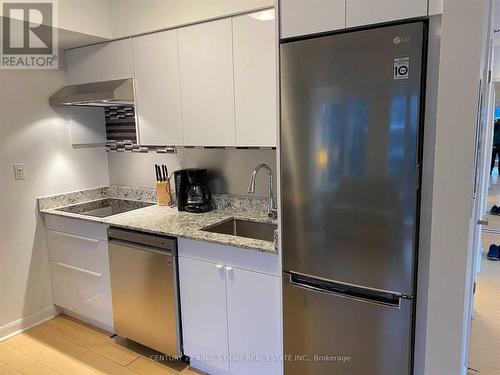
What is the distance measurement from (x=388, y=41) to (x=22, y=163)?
261 cm

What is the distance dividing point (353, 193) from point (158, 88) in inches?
59.8

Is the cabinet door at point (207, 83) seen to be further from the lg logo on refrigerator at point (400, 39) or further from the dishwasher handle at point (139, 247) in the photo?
the lg logo on refrigerator at point (400, 39)

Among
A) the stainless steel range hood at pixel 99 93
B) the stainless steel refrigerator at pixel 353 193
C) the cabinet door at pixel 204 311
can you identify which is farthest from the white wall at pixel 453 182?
the stainless steel range hood at pixel 99 93

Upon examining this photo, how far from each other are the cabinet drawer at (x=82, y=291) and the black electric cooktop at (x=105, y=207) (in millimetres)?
428

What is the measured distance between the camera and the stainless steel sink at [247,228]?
2391 mm

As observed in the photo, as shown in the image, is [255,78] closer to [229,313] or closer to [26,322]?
[229,313]

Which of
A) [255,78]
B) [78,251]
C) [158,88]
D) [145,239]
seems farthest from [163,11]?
[78,251]

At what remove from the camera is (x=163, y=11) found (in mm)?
2303

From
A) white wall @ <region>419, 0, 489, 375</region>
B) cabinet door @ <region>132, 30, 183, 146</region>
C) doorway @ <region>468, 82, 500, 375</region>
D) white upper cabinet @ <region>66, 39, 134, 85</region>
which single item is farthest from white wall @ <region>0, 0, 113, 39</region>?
doorway @ <region>468, 82, 500, 375</region>

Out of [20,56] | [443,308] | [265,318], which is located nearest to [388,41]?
[443,308]

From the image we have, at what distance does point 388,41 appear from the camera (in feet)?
4.59

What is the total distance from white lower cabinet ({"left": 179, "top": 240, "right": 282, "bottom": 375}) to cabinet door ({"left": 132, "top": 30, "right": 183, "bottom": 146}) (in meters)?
0.77

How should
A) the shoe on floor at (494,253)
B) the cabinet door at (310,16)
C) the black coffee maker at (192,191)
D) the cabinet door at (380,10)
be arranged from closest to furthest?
the cabinet door at (380,10) → the cabinet door at (310,16) → the black coffee maker at (192,191) → the shoe on floor at (494,253)

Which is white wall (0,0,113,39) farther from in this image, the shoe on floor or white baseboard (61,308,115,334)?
the shoe on floor
